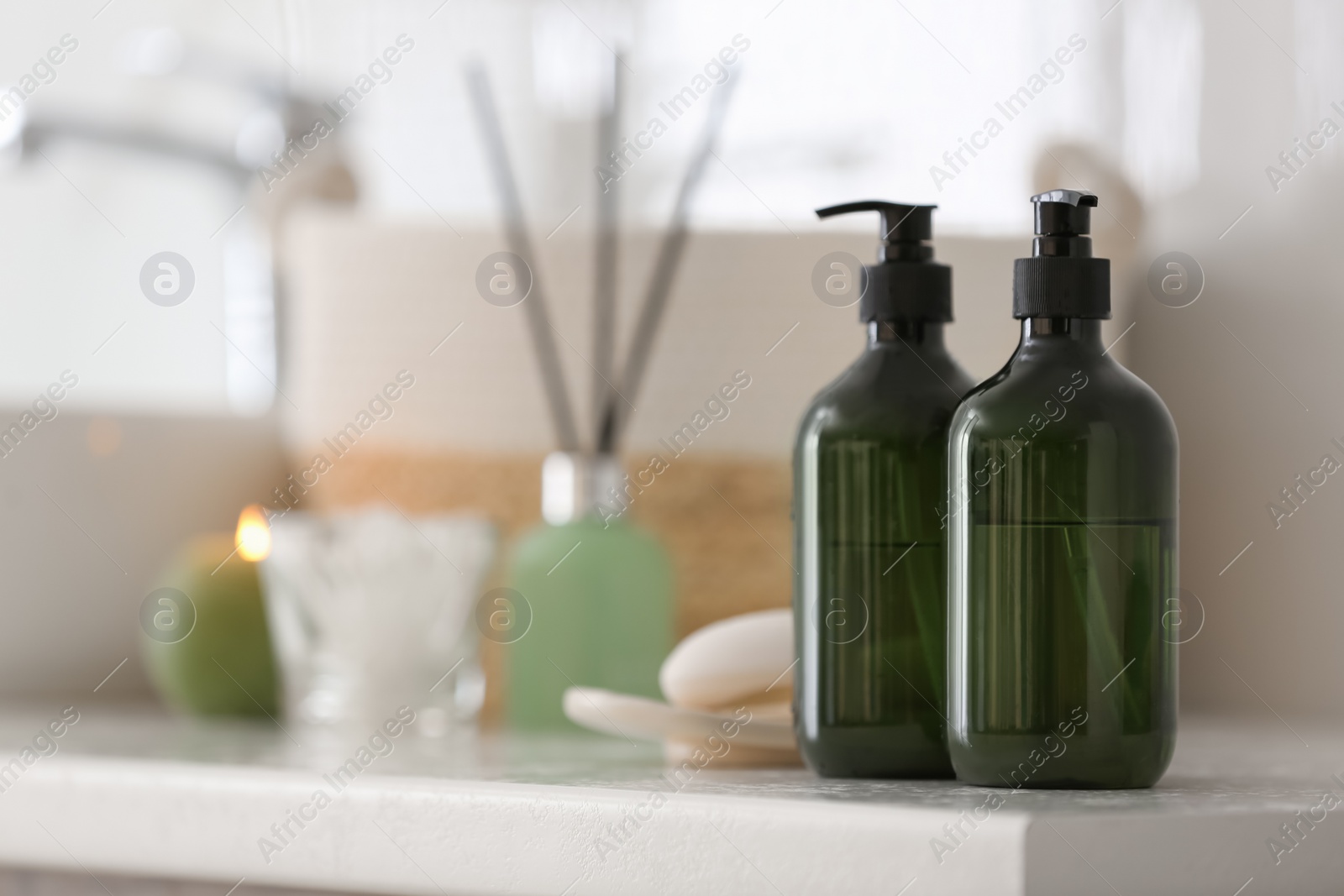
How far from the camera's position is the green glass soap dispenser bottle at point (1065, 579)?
18.1 inches

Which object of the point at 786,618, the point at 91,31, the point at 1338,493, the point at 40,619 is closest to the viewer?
the point at 786,618

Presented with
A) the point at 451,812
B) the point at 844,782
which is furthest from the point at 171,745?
the point at 844,782

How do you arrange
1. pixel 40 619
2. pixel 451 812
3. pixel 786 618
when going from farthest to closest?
pixel 40 619 < pixel 786 618 < pixel 451 812

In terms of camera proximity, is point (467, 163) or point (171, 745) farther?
point (467, 163)

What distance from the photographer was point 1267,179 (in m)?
0.80

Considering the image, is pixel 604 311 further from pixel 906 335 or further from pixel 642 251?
pixel 906 335

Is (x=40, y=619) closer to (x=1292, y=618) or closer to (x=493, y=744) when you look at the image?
(x=493, y=744)

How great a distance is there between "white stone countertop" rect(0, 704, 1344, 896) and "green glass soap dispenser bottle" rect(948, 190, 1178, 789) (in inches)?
0.8

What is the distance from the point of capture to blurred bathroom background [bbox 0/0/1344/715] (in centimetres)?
80

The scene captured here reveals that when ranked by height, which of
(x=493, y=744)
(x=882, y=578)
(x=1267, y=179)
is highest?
(x=1267, y=179)

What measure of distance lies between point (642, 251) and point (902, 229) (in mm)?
364

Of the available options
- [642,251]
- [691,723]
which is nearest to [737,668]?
[691,723]

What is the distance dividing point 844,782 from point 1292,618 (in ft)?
1.28

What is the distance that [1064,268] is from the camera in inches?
18.9
